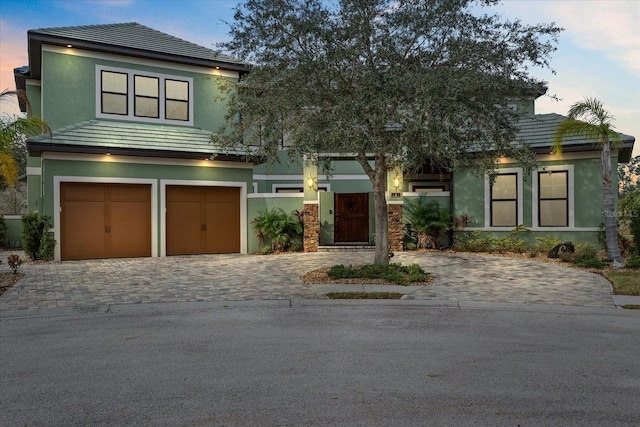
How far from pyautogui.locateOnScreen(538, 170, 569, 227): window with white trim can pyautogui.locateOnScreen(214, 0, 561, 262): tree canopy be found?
7318mm

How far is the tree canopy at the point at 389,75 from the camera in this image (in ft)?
30.1

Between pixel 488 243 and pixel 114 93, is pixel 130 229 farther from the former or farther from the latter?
pixel 488 243

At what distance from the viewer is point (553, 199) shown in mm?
16859

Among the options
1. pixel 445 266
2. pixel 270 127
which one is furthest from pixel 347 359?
pixel 445 266

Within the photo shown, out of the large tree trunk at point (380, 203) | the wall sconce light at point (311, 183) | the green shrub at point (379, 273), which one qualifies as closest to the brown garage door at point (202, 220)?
the wall sconce light at point (311, 183)

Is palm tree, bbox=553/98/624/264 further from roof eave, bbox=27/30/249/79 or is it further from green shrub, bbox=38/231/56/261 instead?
green shrub, bbox=38/231/56/261

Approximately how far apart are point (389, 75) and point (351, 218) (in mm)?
9993

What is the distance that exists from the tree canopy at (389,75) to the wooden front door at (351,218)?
7.99 m

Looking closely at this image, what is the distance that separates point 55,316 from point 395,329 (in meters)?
5.55

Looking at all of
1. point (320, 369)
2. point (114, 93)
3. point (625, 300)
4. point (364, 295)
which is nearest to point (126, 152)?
point (114, 93)

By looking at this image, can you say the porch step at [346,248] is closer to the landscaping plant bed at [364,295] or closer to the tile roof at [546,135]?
the tile roof at [546,135]

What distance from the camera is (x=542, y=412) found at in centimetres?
387

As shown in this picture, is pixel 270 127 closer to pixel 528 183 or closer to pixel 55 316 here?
pixel 55 316

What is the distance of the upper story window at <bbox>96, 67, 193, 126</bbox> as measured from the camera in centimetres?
1698
